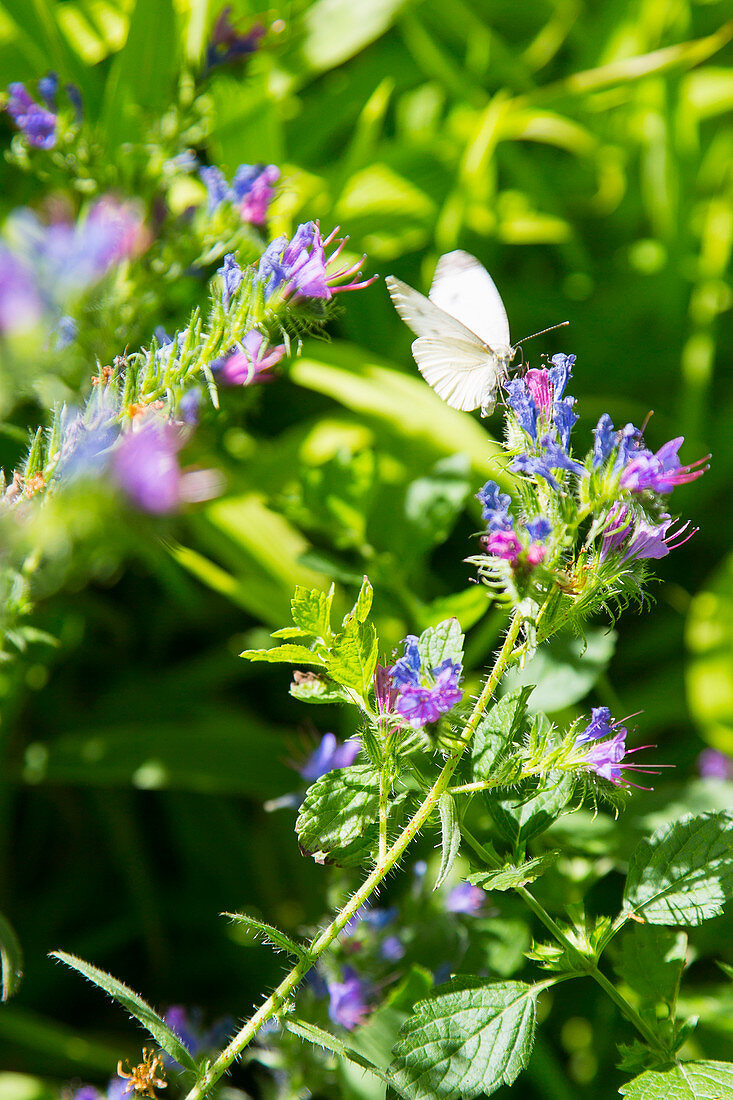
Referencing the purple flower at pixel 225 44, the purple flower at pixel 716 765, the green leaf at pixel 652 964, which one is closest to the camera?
the green leaf at pixel 652 964

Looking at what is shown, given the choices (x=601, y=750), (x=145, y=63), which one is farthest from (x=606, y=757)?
(x=145, y=63)

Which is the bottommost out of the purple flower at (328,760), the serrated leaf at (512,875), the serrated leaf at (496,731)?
the purple flower at (328,760)

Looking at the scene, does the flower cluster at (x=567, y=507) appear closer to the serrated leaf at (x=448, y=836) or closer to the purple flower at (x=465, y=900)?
the serrated leaf at (x=448, y=836)

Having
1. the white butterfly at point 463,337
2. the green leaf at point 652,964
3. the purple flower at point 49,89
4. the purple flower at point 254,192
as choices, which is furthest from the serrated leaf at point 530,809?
the purple flower at point 49,89

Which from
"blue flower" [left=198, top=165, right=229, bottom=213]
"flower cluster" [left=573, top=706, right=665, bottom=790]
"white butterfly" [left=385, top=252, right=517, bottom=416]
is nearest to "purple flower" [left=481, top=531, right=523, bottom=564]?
"flower cluster" [left=573, top=706, right=665, bottom=790]

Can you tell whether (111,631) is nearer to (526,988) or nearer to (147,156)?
(147,156)

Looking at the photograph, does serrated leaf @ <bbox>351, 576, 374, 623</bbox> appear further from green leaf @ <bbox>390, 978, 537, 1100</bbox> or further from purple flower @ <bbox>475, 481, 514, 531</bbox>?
green leaf @ <bbox>390, 978, 537, 1100</bbox>

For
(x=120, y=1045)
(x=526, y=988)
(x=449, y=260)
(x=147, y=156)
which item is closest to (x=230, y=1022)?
(x=120, y=1045)
